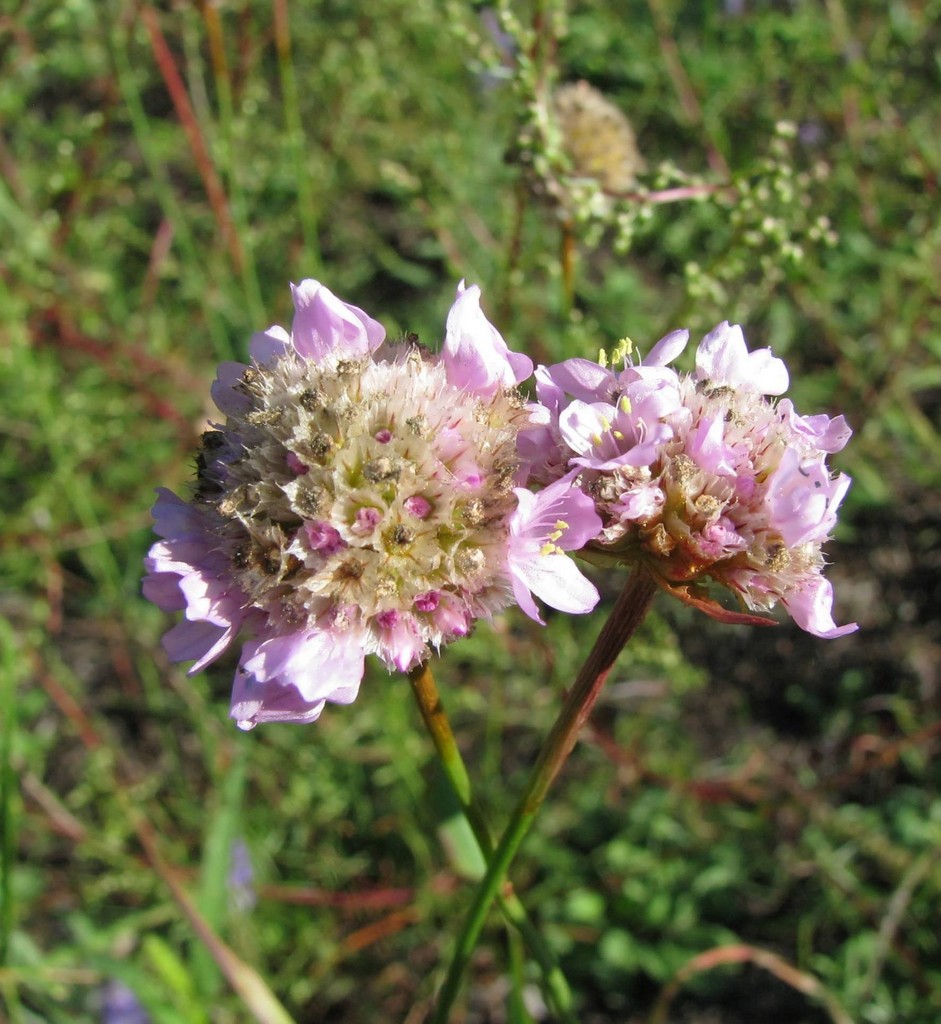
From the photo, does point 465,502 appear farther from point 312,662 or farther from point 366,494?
point 312,662

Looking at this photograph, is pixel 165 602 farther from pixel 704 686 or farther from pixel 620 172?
pixel 704 686

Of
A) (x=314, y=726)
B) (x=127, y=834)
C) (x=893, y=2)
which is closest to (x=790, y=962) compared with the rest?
(x=314, y=726)

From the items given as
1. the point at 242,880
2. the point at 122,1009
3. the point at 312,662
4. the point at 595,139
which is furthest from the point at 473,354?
the point at 122,1009

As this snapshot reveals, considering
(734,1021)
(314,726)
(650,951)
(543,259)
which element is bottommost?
(734,1021)

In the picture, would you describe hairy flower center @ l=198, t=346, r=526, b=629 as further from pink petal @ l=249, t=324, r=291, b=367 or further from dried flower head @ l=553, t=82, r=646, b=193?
dried flower head @ l=553, t=82, r=646, b=193

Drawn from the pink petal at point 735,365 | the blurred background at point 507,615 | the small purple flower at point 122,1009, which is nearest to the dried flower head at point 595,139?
the blurred background at point 507,615

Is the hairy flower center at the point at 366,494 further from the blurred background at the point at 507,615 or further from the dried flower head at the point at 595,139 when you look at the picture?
the dried flower head at the point at 595,139

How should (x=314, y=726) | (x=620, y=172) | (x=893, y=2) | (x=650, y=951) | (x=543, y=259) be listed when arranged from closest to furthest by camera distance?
(x=543, y=259) < (x=620, y=172) < (x=650, y=951) < (x=314, y=726) < (x=893, y=2)
